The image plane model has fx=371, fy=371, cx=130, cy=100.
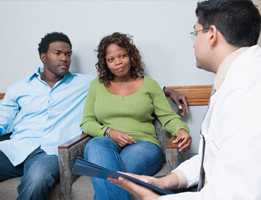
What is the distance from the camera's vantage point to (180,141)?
193 cm

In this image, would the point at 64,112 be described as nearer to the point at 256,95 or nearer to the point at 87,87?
the point at 87,87

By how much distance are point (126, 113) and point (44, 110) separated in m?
0.55

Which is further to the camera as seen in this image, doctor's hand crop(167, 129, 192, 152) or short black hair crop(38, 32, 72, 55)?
short black hair crop(38, 32, 72, 55)

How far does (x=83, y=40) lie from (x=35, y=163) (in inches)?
39.1

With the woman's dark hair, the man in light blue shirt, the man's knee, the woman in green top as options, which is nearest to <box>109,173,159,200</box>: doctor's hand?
the woman in green top

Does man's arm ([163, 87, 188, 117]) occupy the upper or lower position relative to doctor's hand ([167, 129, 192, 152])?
upper

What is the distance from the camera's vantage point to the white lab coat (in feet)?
2.69

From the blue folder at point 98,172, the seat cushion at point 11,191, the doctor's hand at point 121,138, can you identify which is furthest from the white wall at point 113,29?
the blue folder at point 98,172

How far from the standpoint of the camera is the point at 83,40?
8.55 ft

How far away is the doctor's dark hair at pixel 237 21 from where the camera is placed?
113 cm

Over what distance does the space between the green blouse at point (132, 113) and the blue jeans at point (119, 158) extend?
13cm

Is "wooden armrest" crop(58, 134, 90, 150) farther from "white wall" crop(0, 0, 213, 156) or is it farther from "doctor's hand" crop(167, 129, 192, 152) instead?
"white wall" crop(0, 0, 213, 156)

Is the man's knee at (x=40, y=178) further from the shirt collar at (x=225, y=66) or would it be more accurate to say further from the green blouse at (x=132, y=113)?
the shirt collar at (x=225, y=66)

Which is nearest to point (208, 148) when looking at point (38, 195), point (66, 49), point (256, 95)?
point (256, 95)
